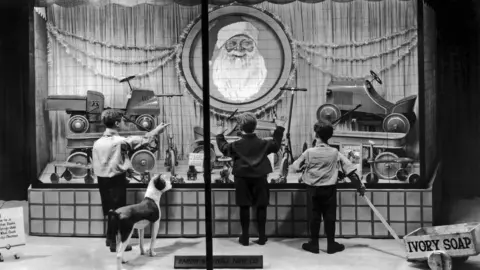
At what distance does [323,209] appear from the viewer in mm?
4914

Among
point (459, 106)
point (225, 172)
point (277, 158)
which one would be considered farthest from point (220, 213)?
point (459, 106)

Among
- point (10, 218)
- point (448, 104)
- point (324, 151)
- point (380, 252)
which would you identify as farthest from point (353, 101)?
point (10, 218)

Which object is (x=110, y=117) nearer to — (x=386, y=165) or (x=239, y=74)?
(x=239, y=74)

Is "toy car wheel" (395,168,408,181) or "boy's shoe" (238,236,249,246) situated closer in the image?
"boy's shoe" (238,236,249,246)

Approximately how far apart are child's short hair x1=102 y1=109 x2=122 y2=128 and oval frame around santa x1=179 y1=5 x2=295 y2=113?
2.11 ft

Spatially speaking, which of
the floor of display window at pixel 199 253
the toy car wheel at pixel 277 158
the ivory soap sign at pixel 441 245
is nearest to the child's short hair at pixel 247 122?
the toy car wheel at pixel 277 158

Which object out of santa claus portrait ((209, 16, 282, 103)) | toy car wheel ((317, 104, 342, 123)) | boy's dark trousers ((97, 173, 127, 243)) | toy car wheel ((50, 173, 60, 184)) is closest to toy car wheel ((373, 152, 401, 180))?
toy car wheel ((317, 104, 342, 123))

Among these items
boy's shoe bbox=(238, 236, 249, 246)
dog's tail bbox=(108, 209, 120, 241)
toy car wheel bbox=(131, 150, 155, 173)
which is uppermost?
toy car wheel bbox=(131, 150, 155, 173)

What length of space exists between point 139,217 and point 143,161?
2.61ft

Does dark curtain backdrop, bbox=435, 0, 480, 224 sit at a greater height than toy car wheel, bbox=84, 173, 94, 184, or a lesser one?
greater

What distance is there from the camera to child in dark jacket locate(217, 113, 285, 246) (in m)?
5.05

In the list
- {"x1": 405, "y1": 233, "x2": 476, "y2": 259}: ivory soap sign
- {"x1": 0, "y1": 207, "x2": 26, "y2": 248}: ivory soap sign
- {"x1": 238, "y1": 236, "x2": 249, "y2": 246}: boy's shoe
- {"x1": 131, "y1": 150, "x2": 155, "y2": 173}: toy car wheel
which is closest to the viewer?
{"x1": 405, "y1": 233, "x2": 476, "y2": 259}: ivory soap sign

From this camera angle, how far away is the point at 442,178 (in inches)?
185

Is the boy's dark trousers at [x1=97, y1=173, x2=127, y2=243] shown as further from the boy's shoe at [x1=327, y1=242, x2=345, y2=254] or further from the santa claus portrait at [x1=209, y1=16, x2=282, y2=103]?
the boy's shoe at [x1=327, y1=242, x2=345, y2=254]
